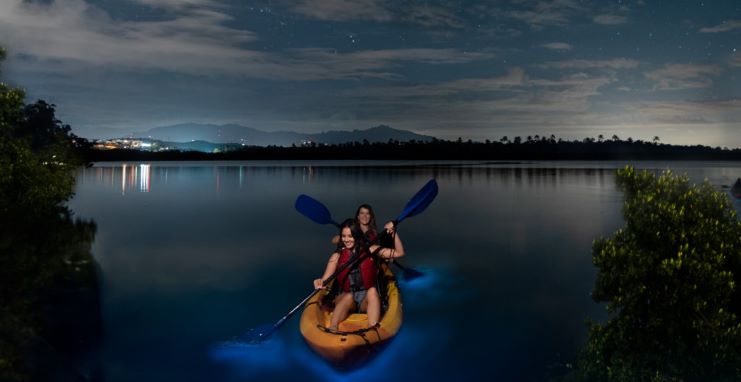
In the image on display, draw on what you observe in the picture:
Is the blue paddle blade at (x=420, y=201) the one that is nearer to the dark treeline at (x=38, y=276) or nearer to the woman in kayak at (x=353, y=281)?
the woman in kayak at (x=353, y=281)

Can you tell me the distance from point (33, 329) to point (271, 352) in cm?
465

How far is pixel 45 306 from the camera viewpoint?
12352 mm

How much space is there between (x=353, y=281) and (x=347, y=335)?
4.53 feet

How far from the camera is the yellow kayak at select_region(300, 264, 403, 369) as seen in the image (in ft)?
29.4

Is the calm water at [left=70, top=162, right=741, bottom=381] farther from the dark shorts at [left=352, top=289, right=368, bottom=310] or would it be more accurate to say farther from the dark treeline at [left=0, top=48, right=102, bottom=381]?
the dark shorts at [left=352, top=289, right=368, bottom=310]

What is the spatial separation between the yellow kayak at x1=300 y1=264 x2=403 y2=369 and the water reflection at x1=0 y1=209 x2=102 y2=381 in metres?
3.67

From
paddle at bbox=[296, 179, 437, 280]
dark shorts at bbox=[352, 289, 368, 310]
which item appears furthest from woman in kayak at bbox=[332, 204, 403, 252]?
dark shorts at bbox=[352, 289, 368, 310]

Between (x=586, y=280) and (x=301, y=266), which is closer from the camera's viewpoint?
(x=586, y=280)

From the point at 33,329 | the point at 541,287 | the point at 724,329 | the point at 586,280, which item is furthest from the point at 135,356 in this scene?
the point at 586,280

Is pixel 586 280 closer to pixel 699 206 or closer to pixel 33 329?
pixel 699 206

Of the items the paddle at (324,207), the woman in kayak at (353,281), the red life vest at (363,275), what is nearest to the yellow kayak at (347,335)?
the woman in kayak at (353,281)

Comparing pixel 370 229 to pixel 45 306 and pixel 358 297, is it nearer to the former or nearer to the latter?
pixel 358 297

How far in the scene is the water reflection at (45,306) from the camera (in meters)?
8.47

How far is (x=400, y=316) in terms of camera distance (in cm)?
1038
